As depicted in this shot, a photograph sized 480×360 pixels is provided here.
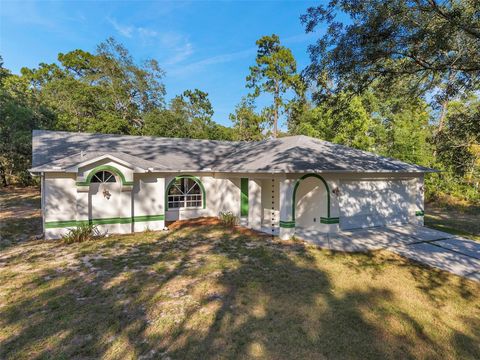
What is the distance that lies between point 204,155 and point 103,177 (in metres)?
6.54

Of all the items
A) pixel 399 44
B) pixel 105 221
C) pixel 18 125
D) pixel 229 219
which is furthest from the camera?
pixel 18 125

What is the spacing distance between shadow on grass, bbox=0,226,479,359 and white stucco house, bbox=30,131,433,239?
3314 mm

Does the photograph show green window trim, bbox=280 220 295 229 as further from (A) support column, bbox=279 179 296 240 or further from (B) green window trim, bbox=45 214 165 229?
(B) green window trim, bbox=45 214 165 229

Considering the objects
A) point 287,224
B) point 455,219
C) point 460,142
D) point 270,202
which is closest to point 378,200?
point 460,142

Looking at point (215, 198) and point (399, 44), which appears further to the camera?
point (215, 198)

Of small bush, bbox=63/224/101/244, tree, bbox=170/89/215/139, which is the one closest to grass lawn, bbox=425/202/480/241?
small bush, bbox=63/224/101/244

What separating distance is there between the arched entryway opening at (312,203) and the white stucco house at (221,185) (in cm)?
4

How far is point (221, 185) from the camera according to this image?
14797 mm

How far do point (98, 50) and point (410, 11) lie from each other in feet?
107

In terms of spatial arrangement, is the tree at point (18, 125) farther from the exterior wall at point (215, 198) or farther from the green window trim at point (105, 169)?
the exterior wall at point (215, 198)

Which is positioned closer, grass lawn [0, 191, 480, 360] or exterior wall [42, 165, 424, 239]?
grass lawn [0, 191, 480, 360]

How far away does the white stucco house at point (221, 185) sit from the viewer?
10938 millimetres

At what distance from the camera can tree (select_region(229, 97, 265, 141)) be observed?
119ft

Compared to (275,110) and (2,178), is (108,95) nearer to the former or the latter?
(2,178)
